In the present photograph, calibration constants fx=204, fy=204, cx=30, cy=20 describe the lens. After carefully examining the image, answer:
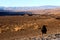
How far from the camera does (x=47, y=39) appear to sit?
1823 cm

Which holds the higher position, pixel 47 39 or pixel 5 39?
pixel 47 39

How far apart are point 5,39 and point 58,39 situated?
11.1m

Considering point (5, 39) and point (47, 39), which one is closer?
point (47, 39)

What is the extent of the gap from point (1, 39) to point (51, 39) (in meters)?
11.0

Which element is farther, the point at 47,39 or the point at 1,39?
the point at 1,39

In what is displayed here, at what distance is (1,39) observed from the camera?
27391mm

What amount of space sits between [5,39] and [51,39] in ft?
34.4

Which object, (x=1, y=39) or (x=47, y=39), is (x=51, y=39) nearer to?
(x=47, y=39)

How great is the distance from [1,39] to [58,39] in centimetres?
1158

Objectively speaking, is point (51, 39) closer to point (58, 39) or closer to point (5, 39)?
point (58, 39)

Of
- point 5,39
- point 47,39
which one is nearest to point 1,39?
point 5,39

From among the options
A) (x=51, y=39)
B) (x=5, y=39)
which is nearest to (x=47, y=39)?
(x=51, y=39)

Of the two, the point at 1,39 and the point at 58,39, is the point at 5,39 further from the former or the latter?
the point at 58,39

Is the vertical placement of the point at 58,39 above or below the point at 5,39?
above
